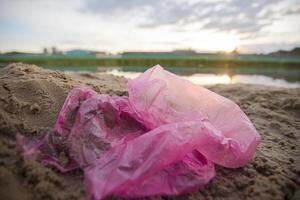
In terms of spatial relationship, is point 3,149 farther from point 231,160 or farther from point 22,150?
point 231,160

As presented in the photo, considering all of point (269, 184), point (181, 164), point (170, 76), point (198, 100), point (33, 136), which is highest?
point (170, 76)

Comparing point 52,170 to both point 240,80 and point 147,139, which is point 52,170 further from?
point 240,80

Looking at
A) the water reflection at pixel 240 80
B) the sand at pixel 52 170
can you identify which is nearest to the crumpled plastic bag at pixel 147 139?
the sand at pixel 52 170

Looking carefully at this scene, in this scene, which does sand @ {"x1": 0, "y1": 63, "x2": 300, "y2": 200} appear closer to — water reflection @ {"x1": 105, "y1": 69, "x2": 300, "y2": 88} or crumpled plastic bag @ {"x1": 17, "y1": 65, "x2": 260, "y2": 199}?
crumpled plastic bag @ {"x1": 17, "y1": 65, "x2": 260, "y2": 199}

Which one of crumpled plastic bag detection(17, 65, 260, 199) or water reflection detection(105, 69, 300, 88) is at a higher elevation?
crumpled plastic bag detection(17, 65, 260, 199)

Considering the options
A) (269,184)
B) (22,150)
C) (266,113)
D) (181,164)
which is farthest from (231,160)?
(266,113)

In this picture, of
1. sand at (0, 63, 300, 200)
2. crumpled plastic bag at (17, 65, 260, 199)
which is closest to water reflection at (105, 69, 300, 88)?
sand at (0, 63, 300, 200)

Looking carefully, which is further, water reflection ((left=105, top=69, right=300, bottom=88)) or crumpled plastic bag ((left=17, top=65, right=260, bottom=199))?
water reflection ((left=105, top=69, right=300, bottom=88))
